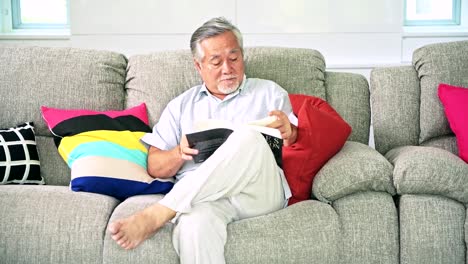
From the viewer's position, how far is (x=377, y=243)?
2236 mm

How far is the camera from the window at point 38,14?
15.0ft

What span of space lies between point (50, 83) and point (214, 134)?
911mm

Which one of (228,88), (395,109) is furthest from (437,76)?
(228,88)

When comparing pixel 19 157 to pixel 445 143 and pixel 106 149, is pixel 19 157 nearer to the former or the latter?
pixel 106 149

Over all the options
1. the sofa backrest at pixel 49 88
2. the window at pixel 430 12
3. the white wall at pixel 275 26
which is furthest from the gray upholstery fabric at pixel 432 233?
the window at pixel 430 12

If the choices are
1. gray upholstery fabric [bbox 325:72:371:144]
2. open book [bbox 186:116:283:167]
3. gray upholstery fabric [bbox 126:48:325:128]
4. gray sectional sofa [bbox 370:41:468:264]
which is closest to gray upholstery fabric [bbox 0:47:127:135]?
gray upholstery fabric [bbox 126:48:325:128]

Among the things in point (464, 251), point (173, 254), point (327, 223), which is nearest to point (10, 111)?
point (173, 254)

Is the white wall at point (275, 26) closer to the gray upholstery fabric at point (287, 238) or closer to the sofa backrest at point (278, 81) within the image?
the sofa backrest at point (278, 81)

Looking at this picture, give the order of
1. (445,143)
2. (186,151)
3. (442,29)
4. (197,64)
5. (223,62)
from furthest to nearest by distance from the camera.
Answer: (442,29), (445,143), (197,64), (223,62), (186,151)

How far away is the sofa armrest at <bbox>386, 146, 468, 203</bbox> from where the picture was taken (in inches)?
88.6

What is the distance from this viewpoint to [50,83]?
284 centimetres

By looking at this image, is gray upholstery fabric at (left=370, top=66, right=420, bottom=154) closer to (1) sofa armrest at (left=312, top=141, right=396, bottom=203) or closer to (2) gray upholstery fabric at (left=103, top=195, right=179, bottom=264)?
(1) sofa armrest at (left=312, top=141, right=396, bottom=203)

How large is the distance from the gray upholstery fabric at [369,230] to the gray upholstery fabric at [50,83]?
45.6 inches

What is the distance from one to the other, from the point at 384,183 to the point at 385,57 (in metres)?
2.03
